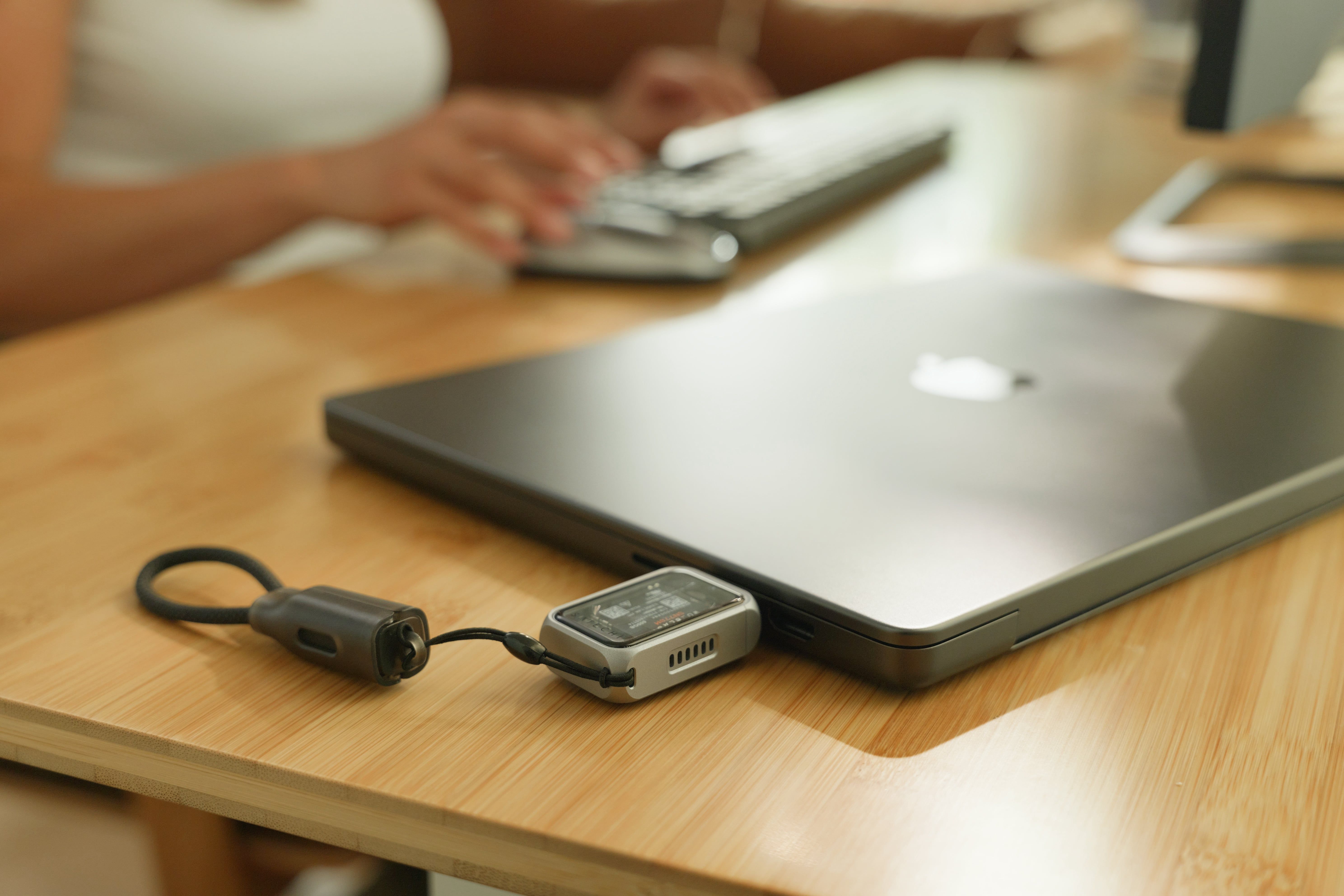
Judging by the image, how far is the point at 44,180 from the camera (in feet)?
2.76

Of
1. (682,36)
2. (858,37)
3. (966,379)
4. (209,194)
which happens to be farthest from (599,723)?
(682,36)

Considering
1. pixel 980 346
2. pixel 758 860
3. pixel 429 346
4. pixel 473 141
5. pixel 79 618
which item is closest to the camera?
pixel 758 860

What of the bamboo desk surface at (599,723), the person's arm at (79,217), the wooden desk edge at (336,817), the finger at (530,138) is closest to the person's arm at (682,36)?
the finger at (530,138)

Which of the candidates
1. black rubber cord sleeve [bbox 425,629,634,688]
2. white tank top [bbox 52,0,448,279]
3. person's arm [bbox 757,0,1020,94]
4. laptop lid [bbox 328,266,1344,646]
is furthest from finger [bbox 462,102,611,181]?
person's arm [bbox 757,0,1020,94]

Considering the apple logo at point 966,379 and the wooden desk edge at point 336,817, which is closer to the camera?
the wooden desk edge at point 336,817

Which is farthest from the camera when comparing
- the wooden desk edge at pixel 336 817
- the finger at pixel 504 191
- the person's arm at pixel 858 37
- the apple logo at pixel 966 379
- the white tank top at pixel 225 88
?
the person's arm at pixel 858 37

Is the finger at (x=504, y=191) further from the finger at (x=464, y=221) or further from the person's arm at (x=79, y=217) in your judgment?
the person's arm at (x=79, y=217)

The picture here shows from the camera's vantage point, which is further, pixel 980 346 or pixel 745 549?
pixel 980 346

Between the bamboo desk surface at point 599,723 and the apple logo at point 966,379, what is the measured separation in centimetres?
12

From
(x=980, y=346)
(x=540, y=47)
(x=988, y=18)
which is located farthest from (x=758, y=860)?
(x=540, y=47)

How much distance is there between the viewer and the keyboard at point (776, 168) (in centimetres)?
84

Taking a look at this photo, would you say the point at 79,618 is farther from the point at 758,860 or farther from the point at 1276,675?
the point at 1276,675

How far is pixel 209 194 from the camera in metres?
0.84

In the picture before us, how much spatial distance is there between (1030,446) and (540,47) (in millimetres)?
3007
